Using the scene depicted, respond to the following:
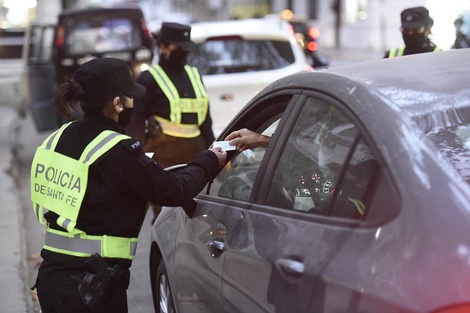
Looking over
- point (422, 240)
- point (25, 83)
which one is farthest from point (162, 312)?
point (25, 83)

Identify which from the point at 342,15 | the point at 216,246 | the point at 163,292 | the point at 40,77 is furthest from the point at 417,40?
the point at 342,15

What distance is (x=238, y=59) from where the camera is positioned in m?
9.37

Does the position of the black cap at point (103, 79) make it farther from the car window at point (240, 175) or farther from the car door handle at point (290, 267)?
the car door handle at point (290, 267)

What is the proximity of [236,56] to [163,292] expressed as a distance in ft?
16.9

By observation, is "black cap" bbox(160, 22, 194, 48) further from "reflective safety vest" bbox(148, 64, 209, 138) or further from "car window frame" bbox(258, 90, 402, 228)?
"car window frame" bbox(258, 90, 402, 228)

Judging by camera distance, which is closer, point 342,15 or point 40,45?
point 40,45

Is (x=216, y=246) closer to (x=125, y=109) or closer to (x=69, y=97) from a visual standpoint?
(x=125, y=109)

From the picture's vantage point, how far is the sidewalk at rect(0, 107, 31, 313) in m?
5.81

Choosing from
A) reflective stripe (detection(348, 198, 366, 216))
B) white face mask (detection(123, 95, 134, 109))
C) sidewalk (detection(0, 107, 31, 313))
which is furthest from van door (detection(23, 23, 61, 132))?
reflective stripe (detection(348, 198, 366, 216))

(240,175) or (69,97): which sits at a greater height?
(69,97)

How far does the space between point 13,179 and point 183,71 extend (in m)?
4.81

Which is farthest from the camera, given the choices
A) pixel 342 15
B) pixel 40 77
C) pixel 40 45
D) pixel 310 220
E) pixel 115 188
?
pixel 342 15

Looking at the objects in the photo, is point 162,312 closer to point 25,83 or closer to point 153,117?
point 153,117

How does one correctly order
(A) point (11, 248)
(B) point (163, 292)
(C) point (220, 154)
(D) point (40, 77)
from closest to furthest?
(C) point (220, 154), (B) point (163, 292), (A) point (11, 248), (D) point (40, 77)
